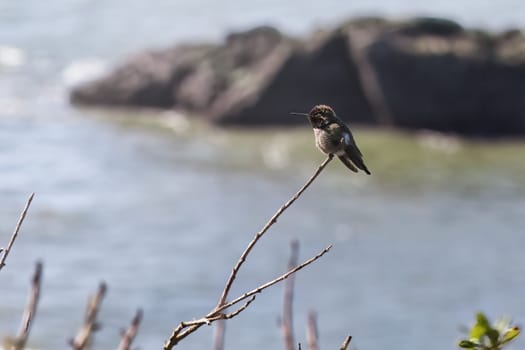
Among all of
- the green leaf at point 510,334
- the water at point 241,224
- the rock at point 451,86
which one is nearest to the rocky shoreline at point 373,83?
the rock at point 451,86

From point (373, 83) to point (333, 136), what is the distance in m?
10.5

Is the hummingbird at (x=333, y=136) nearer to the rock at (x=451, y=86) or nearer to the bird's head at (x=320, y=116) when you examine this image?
the bird's head at (x=320, y=116)

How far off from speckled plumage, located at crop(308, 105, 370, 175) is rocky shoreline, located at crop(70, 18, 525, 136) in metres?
10.3

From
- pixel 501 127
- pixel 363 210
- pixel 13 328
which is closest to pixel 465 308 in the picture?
pixel 363 210

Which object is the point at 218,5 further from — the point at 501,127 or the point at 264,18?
Answer: the point at 501,127

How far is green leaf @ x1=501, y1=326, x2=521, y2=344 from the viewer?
1.76 m

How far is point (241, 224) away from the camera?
9.54 meters

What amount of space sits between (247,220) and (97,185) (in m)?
1.68

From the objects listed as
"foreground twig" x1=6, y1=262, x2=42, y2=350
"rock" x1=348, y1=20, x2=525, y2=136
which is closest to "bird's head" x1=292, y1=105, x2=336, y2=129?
"foreground twig" x1=6, y1=262, x2=42, y2=350

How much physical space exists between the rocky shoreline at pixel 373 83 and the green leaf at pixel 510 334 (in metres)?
10.8

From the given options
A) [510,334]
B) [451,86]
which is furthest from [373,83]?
[510,334]

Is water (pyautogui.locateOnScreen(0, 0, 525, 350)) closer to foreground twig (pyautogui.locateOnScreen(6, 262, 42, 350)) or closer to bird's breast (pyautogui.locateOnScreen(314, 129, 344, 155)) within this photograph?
bird's breast (pyautogui.locateOnScreen(314, 129, 344, 155))

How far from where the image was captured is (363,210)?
996 cm

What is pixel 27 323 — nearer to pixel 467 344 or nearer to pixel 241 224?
pixel 467 344
